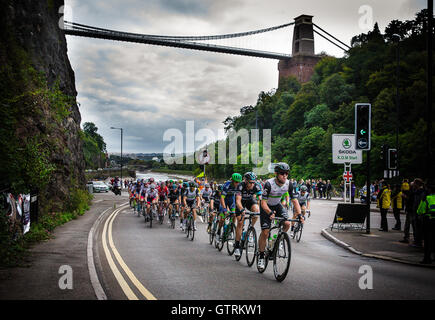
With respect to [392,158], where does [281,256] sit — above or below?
below

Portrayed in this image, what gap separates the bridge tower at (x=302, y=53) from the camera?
119000mm

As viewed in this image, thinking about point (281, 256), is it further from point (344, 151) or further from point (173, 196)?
point (344, 151)

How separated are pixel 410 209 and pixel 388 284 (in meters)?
6.82

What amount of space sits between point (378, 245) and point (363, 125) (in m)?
4.74

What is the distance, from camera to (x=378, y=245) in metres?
12.9

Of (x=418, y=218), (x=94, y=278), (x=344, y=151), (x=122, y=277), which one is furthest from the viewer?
(x=344, y=151)

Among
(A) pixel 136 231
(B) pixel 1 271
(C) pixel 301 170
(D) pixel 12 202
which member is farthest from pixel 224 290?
(C) pixel 301 170

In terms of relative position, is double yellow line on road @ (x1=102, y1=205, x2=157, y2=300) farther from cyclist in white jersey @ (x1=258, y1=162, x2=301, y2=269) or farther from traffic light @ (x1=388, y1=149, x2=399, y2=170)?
traffic light @ (x1=388, y1=149, x2=399, y2=170)

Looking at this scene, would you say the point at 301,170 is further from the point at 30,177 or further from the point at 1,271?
the point at 1,271

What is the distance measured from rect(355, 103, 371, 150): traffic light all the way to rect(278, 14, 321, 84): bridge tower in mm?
106262

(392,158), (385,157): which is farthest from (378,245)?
(385,157)

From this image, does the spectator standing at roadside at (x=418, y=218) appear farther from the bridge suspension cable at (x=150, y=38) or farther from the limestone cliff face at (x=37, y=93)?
the bridge suspension cable at (x=150, y=38)

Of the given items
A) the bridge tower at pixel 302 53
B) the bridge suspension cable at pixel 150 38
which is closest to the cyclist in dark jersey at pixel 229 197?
the bridge suspension cable at pixel 150 38

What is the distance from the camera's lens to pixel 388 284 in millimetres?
7652
